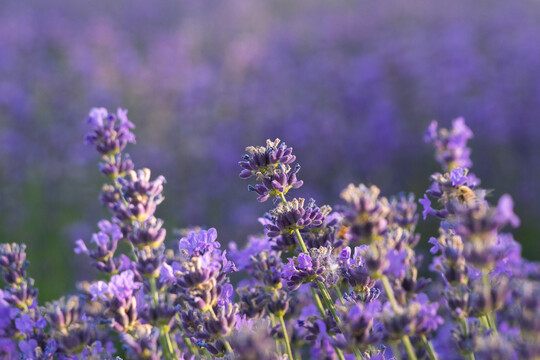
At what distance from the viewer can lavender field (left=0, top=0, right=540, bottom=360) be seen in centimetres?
148

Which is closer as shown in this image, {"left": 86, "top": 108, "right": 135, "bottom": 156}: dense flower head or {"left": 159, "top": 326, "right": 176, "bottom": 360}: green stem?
{"left": 159, "top": 326, "right": 176, "bottom": 360}: green stem

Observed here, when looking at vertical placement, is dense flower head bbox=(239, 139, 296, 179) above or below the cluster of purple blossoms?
above

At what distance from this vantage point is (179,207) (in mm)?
6535

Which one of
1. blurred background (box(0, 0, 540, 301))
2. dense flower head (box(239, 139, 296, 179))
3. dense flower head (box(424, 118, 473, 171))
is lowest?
dense flower head (box(239, 139, 296, 179))

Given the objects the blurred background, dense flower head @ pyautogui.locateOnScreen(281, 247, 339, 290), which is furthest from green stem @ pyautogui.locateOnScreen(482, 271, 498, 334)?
the blurred background

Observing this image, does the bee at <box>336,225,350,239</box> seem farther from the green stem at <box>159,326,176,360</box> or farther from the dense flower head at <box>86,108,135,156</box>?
the dense flower head at <box>86,108,135,156</box>

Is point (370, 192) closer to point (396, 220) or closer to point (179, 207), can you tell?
point (396, 220)

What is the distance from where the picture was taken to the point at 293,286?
1727 millimetres

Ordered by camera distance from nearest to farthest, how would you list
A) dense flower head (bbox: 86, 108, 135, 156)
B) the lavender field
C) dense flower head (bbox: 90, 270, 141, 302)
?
the lavender field < dense flower head (bbox: 90, 270, 141, 302) < dense flower head (bbox: 86, 108, 135, 156)

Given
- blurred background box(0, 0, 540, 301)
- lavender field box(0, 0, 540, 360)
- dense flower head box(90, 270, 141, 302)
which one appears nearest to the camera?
lavender field box(0, 0, 540, 360)

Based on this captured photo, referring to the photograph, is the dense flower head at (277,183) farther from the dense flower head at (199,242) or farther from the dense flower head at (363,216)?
the dense flower head at (363,216)

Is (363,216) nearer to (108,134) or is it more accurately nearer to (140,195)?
(140,195)

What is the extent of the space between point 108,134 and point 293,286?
2.98 feet

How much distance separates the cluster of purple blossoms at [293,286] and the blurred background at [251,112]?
3.23 m
